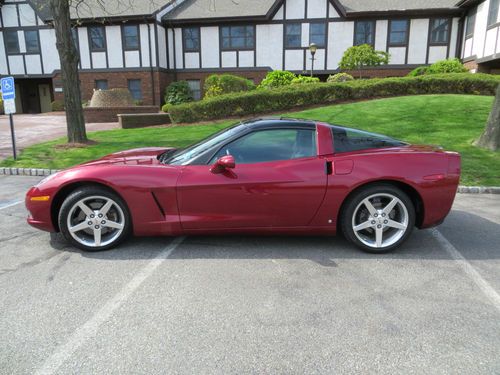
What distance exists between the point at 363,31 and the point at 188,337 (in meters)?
24.9

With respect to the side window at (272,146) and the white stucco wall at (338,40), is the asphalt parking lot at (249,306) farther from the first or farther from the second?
the white stucco wall at (338,40)

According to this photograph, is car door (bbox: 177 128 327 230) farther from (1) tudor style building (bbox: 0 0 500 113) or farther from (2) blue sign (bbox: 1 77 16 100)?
(1) tudor style building (bbox: 0 0 500 113)

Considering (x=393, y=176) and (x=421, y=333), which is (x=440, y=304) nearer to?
(x=421, y=333)

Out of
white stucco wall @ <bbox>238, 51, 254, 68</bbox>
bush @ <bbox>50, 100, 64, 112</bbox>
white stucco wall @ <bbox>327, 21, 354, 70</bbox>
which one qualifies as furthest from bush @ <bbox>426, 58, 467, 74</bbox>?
bush @ <bbox>50, 100, 64, 112</bbox>

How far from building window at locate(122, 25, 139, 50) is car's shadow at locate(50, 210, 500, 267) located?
23.0m

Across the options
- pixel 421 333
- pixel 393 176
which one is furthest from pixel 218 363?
pixel 393 176

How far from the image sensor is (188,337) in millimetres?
2682

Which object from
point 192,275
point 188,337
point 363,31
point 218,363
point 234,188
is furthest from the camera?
point 363,31

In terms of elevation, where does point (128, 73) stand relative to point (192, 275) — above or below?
above

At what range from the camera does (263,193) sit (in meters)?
3.93

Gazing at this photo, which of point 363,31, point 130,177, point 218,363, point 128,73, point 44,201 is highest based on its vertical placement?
point 363,31

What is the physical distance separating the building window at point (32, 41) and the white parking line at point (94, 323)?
28224 mm

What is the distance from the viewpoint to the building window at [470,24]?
22047 millimetres

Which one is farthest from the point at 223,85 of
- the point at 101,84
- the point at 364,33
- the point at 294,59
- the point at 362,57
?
the point at 101,84
